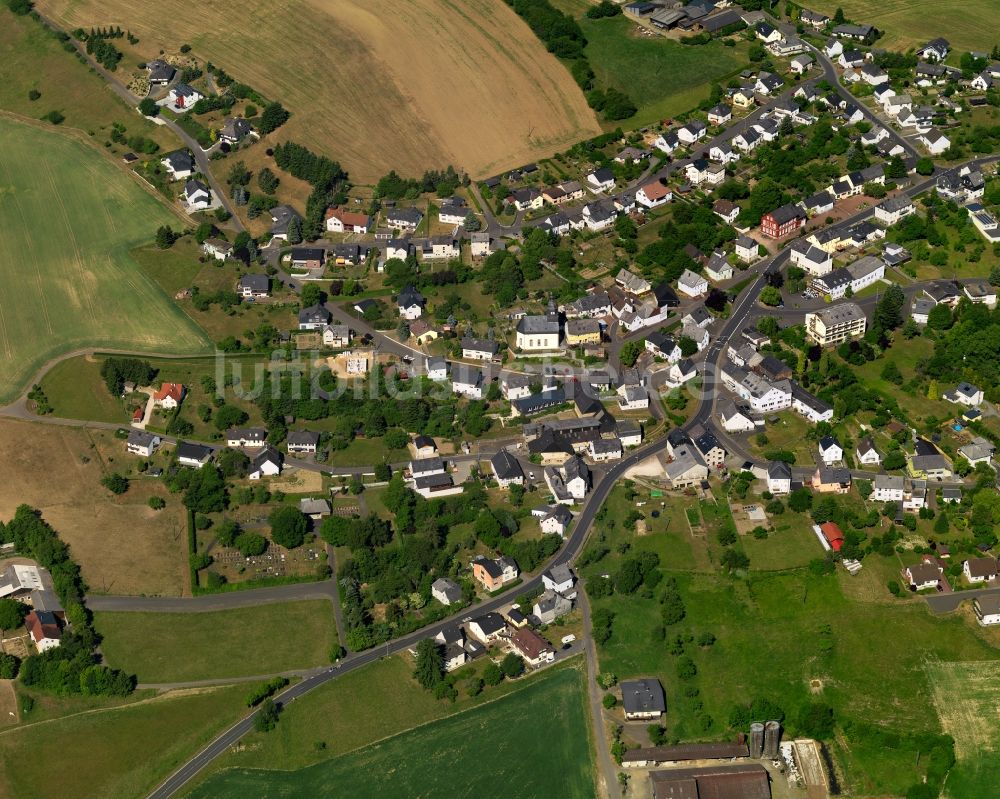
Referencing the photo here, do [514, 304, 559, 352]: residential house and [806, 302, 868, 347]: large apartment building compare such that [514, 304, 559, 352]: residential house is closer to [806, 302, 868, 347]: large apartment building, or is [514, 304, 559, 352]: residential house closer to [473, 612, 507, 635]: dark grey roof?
[806, 302, 868, 347]: large apartment building

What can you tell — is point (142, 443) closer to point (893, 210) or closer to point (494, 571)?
point (494, 571)

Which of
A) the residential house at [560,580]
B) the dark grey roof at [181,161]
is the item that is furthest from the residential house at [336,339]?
the dark grey roof at [181,161]

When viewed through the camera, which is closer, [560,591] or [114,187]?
[560,591]

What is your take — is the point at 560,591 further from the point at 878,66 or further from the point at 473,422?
the point at 878,66

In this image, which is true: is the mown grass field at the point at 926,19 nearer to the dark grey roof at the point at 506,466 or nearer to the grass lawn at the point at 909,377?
the grass lawn at the point at 909,377

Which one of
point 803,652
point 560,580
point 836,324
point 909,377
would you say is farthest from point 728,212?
point 803,652

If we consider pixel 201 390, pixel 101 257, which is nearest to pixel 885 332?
pixel 201 390
